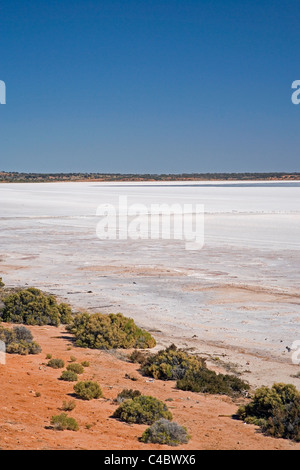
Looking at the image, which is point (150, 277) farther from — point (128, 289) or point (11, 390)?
point (11, 390)

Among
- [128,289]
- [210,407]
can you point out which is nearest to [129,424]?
[210,407]

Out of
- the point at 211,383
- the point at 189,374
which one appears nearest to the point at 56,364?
the point at 189,374

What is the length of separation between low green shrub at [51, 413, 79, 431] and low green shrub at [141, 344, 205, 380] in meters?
3.04

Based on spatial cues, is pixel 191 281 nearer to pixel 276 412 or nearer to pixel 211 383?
pixel 211 383

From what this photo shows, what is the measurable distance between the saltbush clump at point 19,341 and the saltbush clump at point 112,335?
110cm

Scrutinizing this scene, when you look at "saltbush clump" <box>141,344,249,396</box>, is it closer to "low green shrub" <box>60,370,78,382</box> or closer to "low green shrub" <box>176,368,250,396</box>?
"low green shrub" <box>176,368,250,396</box>

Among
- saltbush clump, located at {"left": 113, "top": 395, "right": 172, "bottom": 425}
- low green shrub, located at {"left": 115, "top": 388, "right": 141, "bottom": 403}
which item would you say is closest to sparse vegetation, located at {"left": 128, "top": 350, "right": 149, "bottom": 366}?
low green shrub, located at {"left": 115, "top": 388, "right": 141, "bottom": 403}

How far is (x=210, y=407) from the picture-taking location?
9211 mm

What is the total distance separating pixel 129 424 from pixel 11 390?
2.00 meters

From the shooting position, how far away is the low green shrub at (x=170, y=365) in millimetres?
10523

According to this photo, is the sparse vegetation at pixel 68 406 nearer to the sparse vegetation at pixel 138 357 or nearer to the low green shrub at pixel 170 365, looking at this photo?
the low green shrub at pixel 170 365

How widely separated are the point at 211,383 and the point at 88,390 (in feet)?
6.93

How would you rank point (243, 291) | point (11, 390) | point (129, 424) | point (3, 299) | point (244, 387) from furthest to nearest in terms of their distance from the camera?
point (243, 291)
point (3, 299)
point (244, 387)
point (11, 390)
point (129, 424)

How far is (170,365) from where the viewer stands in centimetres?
1060
